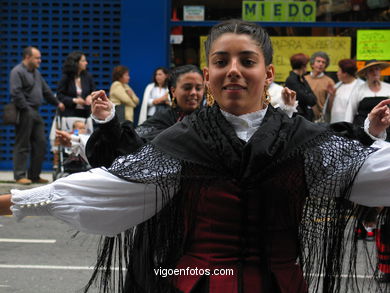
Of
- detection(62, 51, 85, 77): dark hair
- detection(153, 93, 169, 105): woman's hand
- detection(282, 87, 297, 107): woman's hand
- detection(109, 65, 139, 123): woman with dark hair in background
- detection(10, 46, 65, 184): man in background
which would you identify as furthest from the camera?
detection(109, 65, 139, 123): woman with dark hair in background

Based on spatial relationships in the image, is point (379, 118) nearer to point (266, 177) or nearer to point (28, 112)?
point (266, 177)

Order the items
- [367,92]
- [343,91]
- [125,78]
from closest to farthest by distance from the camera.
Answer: [367,92]
[343,91]
[125,78]

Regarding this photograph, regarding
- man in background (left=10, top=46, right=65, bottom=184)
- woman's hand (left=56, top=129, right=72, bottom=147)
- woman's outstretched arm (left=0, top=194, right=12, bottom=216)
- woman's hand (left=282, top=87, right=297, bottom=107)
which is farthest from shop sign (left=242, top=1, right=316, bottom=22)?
woman's outstretched arm (left=0, top=194, right=12, bottom=216)

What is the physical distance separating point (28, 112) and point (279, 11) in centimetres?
453

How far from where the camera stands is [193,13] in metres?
13.0

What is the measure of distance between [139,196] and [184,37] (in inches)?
412

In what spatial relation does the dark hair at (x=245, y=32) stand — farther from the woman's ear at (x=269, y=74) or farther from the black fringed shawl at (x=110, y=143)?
the black fringed shawl at (x=110, y=143)

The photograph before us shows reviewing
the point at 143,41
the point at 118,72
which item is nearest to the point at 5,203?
the point at 118,72

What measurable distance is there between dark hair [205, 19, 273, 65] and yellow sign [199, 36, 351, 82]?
9872 millimetres

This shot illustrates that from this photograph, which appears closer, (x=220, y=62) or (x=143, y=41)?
(x=220, y=62)

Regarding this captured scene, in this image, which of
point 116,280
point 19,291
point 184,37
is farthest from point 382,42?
point 116,280

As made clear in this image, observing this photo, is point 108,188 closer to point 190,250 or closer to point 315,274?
point 190,250

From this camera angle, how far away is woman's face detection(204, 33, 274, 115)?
2803 millimetres

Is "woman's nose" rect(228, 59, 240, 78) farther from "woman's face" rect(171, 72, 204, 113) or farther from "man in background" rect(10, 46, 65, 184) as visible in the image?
"man in background" rect(10, 46, 65, 184)
